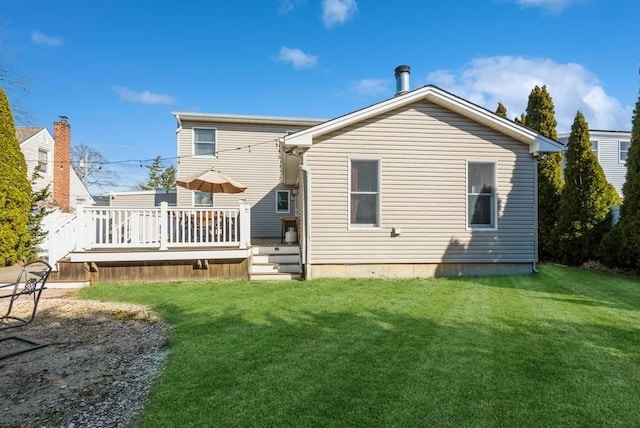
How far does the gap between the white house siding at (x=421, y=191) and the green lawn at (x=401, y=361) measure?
214 cm

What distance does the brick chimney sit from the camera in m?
16.8

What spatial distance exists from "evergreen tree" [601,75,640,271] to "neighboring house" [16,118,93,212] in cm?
1867

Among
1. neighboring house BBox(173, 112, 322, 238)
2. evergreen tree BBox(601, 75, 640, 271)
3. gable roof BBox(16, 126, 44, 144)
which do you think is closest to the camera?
evergreen tree BBox(601, 75, 640, 271)

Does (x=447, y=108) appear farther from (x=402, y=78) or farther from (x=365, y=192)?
(x=365, y=192)

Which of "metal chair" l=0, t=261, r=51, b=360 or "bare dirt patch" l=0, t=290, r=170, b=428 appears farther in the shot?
"metal chair" l=0, t=261, r=51, b=360

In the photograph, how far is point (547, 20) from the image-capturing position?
1033cm

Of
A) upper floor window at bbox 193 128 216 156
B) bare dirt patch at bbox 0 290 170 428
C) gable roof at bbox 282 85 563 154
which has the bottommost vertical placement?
bare dirt patch at bbox 0 290 170 428

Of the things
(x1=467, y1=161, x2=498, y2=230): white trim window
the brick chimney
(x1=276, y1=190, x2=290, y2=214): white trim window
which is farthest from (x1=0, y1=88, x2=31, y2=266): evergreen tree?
(x1=467, y1=161, x2=498, y2=230): white trim window

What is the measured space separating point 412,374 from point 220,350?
1.87m

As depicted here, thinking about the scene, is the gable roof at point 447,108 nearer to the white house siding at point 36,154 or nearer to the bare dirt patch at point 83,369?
the bare dirt patch at point 83,369

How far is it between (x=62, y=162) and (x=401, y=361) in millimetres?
19238

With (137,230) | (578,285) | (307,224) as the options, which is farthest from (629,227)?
(137,230)

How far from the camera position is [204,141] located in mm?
14789

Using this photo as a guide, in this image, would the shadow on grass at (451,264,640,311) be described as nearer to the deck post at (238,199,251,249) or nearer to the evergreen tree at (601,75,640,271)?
the evergreen tree at (601,75,640,271)
